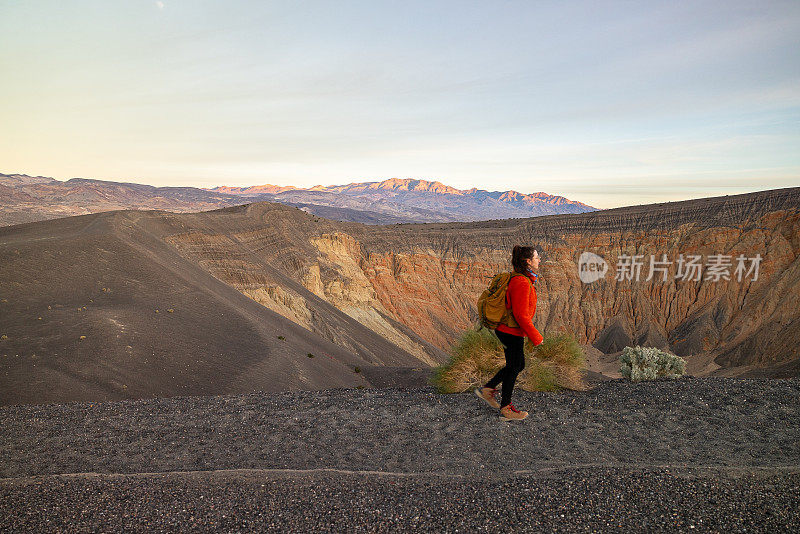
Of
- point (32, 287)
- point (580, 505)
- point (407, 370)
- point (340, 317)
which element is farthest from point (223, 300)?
point (580, 505)

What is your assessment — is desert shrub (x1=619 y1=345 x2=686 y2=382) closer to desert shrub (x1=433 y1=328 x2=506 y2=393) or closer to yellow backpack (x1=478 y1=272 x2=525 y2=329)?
desert shrub (x1=433 y1=328 x2=506 y2=393)

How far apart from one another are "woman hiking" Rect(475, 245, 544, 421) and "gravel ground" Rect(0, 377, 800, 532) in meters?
0.29

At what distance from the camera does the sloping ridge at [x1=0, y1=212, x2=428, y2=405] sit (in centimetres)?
1131

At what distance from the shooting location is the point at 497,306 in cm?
636

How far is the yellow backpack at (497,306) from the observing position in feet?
20.7

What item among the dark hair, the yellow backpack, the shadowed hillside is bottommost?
the shadowed hillside

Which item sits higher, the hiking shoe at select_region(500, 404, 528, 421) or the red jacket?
the red jacket

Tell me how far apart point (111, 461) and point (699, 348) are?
50208 millimetres

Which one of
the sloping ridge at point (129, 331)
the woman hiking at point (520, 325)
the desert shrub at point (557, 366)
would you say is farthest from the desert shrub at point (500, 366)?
Answer: the sloping ridge at point (129, 331)

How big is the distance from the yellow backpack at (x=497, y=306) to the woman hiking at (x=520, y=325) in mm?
59

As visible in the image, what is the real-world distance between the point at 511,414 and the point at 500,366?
1.49 metres

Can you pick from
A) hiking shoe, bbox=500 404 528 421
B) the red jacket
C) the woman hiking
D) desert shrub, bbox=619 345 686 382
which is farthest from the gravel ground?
desert shrub, bbox=619 345 686 382

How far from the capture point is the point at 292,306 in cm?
2942

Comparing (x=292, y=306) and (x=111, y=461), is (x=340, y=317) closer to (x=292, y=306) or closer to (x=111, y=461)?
(x=292, y=306)
